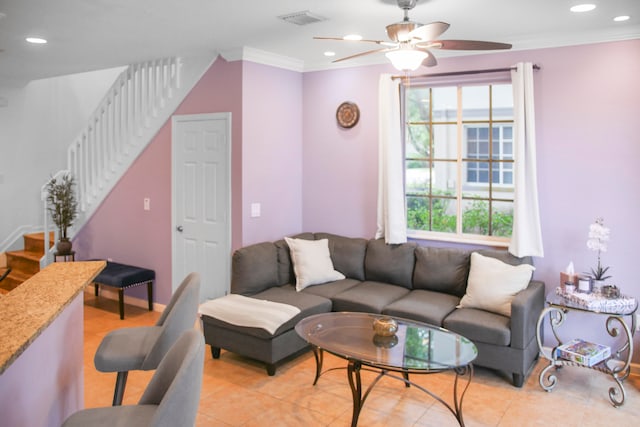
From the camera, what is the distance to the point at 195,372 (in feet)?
5.30

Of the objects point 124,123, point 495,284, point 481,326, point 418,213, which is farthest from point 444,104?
point 124,123

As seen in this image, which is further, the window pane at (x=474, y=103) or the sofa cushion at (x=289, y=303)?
the window pane at (x=474, y=103)

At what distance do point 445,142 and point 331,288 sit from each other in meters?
1.75

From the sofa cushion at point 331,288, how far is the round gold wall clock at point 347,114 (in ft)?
5.23

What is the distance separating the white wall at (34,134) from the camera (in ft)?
22.8

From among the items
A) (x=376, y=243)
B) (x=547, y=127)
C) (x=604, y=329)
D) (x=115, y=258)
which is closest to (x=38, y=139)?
(x=115, y=258)

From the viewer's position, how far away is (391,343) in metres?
3.29

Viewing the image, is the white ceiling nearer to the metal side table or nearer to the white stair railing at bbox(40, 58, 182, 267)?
the white stair railing at bbox(40, 58, 182, 267)

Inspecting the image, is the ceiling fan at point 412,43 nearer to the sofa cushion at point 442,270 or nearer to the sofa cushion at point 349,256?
the sofa cushion at point 442,270

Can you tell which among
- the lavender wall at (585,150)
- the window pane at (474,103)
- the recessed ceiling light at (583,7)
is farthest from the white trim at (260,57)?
the recessed ceiling light at (583,7)

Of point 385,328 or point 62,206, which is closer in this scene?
point 385,328

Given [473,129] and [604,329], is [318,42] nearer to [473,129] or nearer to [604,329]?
[473,129]

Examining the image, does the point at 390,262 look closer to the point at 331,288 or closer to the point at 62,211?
the point at 331,288

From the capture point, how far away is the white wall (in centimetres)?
695
